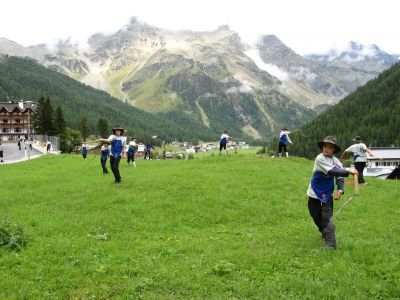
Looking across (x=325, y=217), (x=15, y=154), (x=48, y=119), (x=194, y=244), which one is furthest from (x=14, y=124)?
(x=325, y=217)

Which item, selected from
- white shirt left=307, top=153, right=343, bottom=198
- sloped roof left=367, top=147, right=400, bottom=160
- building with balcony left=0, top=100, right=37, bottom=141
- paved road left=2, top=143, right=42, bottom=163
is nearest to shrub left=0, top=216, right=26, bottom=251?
white shirt left=307, top=153, right=343, bottom=198

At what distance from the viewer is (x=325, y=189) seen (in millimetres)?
13781

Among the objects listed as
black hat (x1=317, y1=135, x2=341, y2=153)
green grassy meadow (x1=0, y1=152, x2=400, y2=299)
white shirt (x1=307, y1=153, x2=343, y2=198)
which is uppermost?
black hat (x1=317, y1=135, x2=341, y2=153)

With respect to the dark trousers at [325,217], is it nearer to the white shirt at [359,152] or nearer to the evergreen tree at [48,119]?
the white shirt at [359,152]

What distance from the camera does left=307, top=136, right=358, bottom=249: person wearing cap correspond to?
1348cm

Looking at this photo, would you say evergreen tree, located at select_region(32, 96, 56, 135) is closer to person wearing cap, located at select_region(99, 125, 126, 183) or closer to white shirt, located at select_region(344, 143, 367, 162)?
person wearing cap, located at select_region(99, 125, 126, 183)

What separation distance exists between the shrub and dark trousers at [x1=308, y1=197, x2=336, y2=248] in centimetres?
1014

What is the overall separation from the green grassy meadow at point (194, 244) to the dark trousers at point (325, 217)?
1.64ft

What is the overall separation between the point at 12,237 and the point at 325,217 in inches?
424

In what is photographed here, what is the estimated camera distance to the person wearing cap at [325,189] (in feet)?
44.2

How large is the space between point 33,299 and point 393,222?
1472 cm

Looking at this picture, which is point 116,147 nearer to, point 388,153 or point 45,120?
point 45,120

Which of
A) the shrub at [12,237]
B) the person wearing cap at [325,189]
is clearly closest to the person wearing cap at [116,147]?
the shrub at [12,237]

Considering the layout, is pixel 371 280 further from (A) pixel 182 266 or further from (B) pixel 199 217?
(B) pixel 199 217
